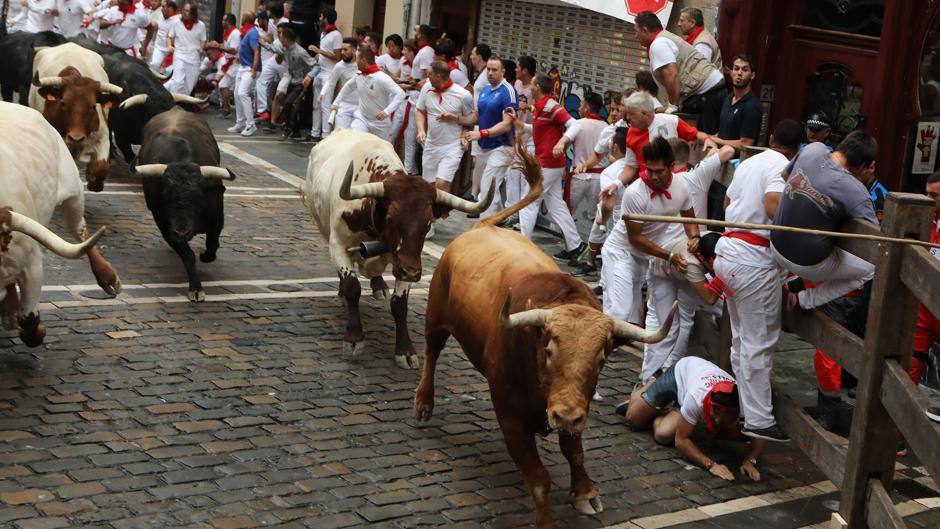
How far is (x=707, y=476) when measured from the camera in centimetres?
801

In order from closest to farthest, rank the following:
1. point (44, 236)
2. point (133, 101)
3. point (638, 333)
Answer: point (638, 333) → point (44, 236) → point (133, 101)

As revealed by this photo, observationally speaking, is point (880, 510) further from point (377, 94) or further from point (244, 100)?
point (244, 100)

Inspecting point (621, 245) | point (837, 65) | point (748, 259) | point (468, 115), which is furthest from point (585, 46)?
point (748, 259)

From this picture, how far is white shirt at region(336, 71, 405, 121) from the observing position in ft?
54.4

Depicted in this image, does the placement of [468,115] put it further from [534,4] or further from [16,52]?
[16,52]

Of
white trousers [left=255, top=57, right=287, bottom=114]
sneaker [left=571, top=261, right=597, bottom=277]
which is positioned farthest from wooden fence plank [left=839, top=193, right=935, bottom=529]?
white trousers [left=255, top=57, right=287, bottom=114]

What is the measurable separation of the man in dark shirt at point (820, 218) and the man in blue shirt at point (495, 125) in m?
6.85

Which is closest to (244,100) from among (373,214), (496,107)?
(496,107)

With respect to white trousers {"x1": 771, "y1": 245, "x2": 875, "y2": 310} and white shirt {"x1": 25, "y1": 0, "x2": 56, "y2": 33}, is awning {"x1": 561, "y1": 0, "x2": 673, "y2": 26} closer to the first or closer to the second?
white trousers {"x1": 771, "y1": 245, "x2": 875, "y2": 310}

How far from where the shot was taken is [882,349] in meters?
6.86

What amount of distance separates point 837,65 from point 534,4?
5781 mm

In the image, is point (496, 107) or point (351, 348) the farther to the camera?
point (496, 107)

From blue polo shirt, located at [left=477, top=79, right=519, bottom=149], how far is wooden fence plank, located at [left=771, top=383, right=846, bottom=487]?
701 centimetres

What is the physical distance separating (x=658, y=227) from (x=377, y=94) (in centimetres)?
820
